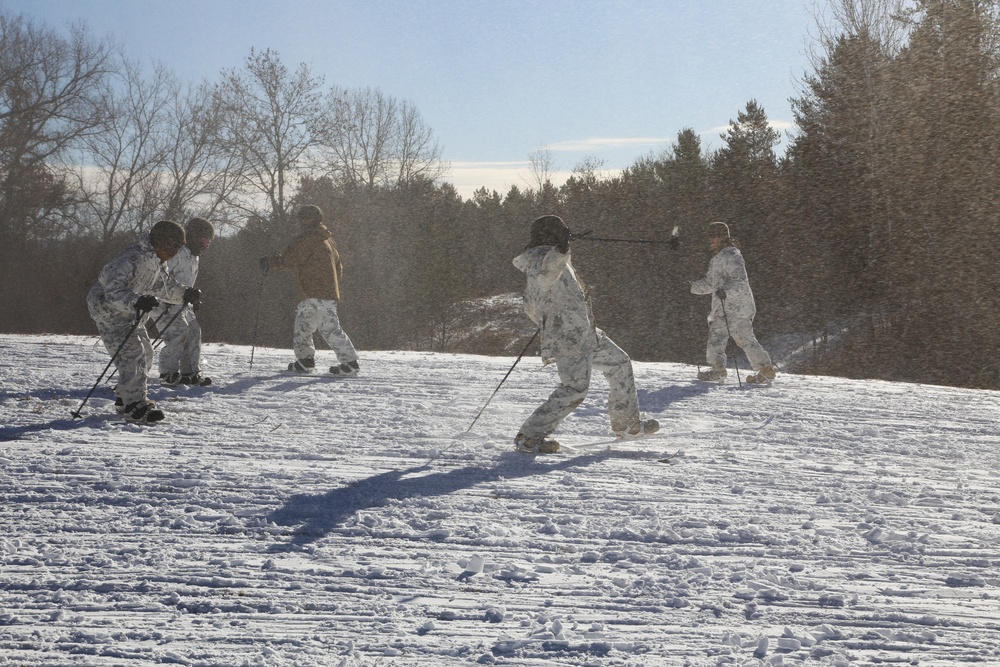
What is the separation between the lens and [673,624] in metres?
3.22

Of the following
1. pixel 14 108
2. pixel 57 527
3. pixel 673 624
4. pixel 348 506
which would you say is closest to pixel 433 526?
pixel 348 506

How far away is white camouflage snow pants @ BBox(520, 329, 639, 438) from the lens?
6266 mm

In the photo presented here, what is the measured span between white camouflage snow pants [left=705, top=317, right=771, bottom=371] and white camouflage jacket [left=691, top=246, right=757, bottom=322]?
11cm

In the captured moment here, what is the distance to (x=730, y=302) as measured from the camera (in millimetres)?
10867

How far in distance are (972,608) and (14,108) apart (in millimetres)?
37281

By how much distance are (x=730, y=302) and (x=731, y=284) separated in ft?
0.79

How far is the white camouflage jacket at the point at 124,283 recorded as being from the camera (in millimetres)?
7102

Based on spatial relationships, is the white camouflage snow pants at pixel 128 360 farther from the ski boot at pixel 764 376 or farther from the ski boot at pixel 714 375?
the ski boot at pixel 764 376

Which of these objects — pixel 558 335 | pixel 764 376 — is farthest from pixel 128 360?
pixel 764 376

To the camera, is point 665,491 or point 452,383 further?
point 452,383

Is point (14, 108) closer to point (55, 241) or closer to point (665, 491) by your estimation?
point (55, 241)

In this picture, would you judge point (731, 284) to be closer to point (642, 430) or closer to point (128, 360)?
point (642, 430)

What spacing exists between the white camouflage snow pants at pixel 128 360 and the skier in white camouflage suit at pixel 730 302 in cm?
656

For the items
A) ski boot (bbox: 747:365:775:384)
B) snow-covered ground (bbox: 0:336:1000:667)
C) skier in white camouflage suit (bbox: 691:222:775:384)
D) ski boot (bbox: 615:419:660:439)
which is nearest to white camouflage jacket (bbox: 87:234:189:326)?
snow-covered ground (bbox: 0:336:1000:667)
